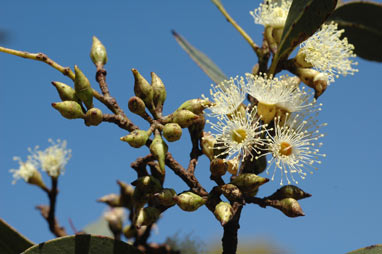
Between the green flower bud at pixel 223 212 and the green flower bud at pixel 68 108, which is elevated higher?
the green flower bud at pixel 68 108

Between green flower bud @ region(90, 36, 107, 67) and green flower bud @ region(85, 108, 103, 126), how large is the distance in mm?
286

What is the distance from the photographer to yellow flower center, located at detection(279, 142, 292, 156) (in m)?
1.66

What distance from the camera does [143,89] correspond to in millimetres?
1543

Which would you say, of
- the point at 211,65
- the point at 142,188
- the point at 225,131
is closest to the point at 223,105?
the point at 225,131

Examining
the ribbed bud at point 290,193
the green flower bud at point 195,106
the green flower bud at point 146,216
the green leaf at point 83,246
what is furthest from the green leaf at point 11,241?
the ribbed bud at point 290,193

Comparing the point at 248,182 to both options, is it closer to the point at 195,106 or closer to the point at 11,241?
the point at 195,106

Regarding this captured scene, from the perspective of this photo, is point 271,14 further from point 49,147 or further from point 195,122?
point 49,147

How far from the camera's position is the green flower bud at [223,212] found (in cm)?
136

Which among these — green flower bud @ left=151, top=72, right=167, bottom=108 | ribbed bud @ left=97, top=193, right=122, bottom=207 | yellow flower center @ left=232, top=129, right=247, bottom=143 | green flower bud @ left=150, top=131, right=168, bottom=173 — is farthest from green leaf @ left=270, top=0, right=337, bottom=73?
ribbed bud @ left=97, top=193, right=122, bottom=207

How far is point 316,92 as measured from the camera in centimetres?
167

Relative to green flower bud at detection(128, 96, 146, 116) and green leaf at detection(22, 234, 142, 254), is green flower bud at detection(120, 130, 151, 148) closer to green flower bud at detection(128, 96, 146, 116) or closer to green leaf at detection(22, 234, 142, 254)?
green flower bud at detection(128, 96, 146, 116)

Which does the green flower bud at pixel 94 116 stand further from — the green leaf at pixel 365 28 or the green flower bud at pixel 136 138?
the green leaf at pixel 365 28

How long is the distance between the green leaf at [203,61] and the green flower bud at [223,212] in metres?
0.84

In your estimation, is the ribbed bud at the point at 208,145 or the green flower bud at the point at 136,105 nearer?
the green flower bud at the point at 136,105
